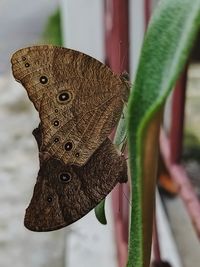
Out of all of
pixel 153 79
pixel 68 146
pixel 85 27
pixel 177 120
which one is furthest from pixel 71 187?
pixel 85 27

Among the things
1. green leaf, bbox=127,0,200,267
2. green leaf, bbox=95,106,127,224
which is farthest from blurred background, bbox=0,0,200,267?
green leaf, bbox=127,0,200,267

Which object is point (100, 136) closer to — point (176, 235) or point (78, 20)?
point (176, 235)

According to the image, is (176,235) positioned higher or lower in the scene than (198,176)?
lower

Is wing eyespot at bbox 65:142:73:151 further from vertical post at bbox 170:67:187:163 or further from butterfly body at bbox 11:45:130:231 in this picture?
vertical post at bbox 170:67:187:163

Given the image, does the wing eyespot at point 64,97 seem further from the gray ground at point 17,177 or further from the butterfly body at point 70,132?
the gray ground at point 17,177

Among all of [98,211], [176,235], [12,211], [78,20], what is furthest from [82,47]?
[98,211]

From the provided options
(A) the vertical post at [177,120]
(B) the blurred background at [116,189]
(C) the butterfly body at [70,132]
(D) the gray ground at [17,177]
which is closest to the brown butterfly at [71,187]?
(C) the butterfly body at [70,132]
